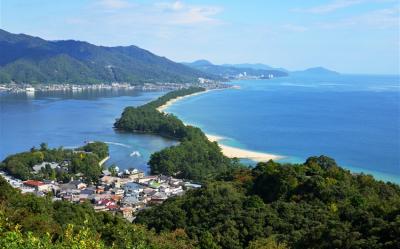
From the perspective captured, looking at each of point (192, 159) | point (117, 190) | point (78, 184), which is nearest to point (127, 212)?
point (117, 190)

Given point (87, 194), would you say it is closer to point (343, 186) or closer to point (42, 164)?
point (42, 164)

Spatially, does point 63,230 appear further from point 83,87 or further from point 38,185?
point 83,87

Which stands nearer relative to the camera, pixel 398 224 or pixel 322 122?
pixel 398 224

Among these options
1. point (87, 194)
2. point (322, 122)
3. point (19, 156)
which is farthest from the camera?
point (322, 122)

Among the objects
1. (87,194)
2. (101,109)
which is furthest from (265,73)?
(87,194)

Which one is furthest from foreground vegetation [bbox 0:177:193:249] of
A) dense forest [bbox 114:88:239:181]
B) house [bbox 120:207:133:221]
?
dense forest [bbox 114:88:239:181]
